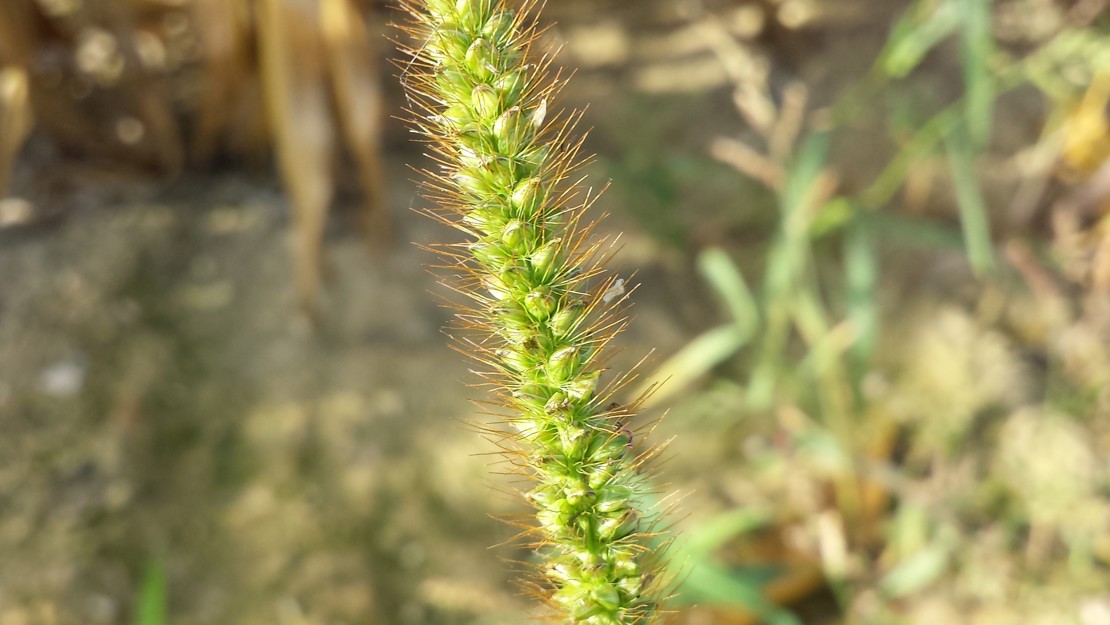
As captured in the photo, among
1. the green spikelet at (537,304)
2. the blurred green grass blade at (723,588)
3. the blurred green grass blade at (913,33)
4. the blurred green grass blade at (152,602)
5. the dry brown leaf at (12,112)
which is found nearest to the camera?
the green spikelet at (537,304)

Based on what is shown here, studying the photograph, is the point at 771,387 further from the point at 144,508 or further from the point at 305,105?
the point at 144,508

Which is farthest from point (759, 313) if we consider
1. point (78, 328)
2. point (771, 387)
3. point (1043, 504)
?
point (78, 328)

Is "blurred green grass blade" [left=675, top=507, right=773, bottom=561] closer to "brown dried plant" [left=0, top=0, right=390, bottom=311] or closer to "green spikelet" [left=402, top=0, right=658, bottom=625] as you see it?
"green spikelet" [left=402, top=0, right=658, bottom=625]

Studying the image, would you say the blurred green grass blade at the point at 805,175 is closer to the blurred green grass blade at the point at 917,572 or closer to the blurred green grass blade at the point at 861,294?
A: the blurred green grass blade at the point at 861,294

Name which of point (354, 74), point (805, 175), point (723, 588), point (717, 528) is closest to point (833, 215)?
point (805, 175)

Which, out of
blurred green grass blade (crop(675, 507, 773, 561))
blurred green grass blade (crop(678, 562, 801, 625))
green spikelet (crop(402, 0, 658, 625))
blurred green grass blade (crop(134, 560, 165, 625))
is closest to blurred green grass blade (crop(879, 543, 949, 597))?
blurred green grass blade (crop(675, 507, 773, 561))

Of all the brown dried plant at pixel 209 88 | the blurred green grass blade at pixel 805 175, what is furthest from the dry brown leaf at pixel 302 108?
the blurred green grass blade at pixel 805 175

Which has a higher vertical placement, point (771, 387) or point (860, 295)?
point (860, 295)
